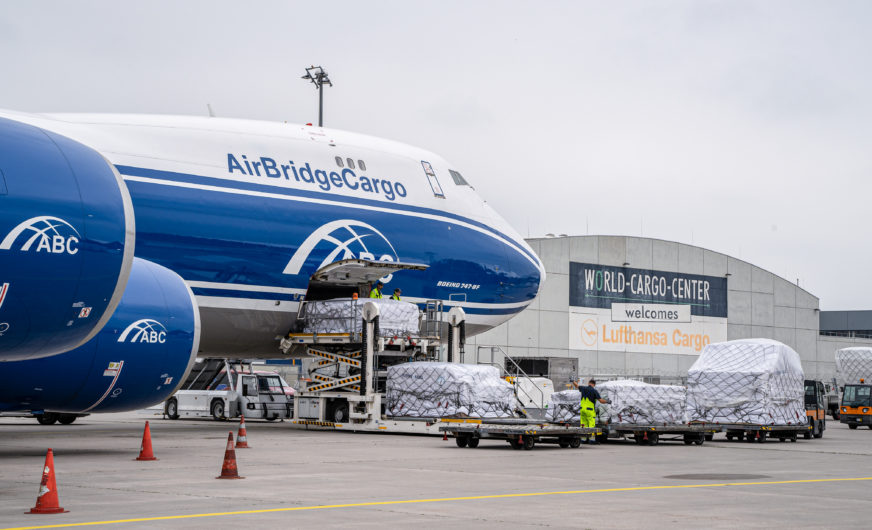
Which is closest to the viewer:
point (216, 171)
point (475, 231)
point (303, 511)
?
point (303, 511)

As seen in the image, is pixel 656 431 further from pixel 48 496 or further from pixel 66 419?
pixel 66 419

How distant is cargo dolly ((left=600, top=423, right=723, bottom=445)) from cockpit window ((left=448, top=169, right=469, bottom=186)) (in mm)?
9935

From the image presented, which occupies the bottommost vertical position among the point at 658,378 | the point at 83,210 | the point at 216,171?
the point at 658,378

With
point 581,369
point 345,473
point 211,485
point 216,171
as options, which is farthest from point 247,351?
point 581,369

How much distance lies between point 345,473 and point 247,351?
13.4 metres

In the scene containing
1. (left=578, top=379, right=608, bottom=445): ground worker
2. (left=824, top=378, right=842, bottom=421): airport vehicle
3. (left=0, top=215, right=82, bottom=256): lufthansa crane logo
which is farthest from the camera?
(left=824, top=378, right=842, bottom=421): airport vehicle

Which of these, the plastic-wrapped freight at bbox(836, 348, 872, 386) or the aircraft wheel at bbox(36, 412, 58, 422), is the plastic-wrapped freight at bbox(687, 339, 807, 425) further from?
the plastic-wrapped freight at bbox(836, 348, 872, 386)

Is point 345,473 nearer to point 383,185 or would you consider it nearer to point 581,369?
point 383,185

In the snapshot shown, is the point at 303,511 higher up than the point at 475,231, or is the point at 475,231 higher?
the point at 475,231

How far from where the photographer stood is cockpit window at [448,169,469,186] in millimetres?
33625

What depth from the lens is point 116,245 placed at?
14258mm

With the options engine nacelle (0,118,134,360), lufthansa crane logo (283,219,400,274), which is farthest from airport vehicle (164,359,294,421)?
engine nacelle (0,118,134,360)

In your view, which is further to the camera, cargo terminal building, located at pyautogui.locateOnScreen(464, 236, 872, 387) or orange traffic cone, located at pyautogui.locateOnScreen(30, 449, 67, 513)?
cargo terminal building, located at pyautogui.locateOnScreen(464, 236, 872, 387)

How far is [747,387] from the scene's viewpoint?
2959cm
